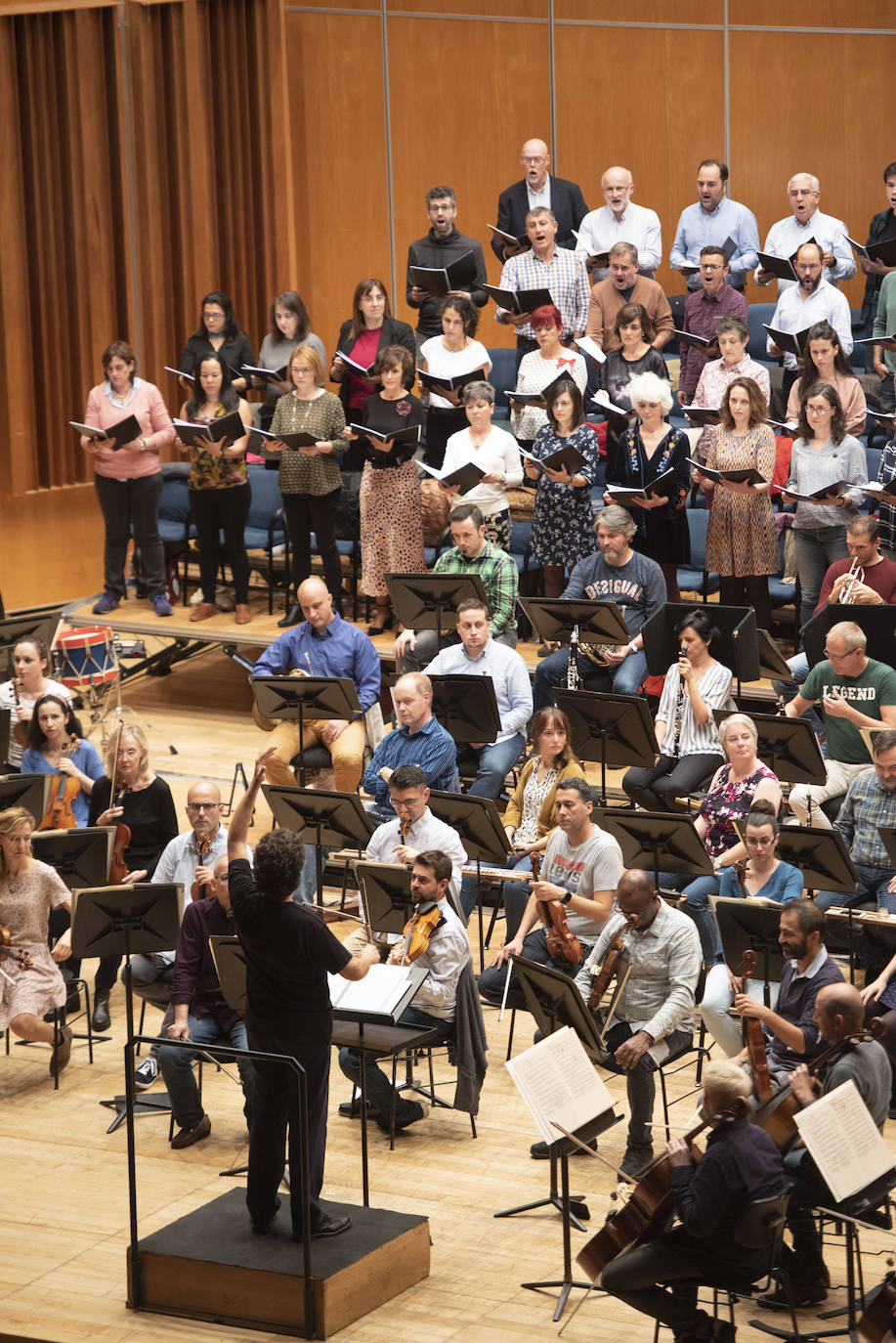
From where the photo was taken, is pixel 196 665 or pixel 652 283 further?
pixel 196 665

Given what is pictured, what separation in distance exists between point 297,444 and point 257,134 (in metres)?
3.99

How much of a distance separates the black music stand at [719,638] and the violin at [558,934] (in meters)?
1.69

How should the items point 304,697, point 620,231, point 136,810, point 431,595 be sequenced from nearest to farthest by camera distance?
point 136,810
point 304,697
point 431,595
point 620,231

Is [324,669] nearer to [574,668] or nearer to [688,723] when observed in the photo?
[574,668]

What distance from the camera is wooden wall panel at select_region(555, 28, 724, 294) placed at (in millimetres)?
13422

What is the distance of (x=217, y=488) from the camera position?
1048 cm

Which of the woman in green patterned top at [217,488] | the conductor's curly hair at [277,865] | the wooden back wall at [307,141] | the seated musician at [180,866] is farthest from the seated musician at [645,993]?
the wooden back wall at [307,141]

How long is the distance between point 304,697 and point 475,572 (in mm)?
1364

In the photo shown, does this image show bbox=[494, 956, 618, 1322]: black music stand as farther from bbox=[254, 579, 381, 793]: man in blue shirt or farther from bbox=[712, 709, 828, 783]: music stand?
bbox=[254, 579, 381, 793]: man in blue shirt

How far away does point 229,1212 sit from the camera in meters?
5.68

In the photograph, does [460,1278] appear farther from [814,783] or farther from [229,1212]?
[814,783]

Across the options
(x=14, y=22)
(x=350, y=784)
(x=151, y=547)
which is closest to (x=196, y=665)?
(x=151, y=547)

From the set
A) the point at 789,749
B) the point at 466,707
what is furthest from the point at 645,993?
the point at 466,707

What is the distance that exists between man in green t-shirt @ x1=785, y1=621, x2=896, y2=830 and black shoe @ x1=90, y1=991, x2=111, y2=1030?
115 inches
